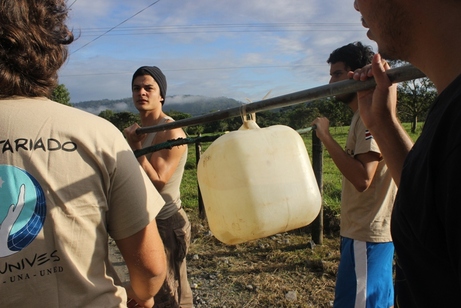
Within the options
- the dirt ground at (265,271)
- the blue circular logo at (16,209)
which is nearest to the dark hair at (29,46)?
the blue circular logo at (16,209)

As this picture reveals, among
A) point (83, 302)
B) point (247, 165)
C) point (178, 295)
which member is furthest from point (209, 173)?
point (178, 295)

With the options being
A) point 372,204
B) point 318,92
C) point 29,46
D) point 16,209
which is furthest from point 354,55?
point 16,209

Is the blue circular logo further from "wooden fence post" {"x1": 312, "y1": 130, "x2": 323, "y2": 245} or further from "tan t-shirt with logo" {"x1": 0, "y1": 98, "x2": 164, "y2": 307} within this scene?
"wooden fence post" {"x1": 312, "y1": 130, "x2": 323, "y2": 245}

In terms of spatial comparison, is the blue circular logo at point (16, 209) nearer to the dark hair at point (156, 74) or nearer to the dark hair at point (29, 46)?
the dark hair at point (29, 46)

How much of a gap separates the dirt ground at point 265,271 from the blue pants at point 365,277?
0.97 metres

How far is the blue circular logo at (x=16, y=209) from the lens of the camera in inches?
40.8

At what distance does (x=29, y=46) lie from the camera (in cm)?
114

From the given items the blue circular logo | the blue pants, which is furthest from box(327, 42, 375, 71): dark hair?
the blue circular logo

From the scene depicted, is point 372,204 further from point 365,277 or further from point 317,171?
point 317,171

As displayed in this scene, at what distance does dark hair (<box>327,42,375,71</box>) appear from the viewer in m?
2.63

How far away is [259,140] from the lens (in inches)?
56.1

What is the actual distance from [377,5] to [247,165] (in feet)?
2.28

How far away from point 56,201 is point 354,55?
225 centimetres

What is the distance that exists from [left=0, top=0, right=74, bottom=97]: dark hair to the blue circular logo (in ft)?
0.91
